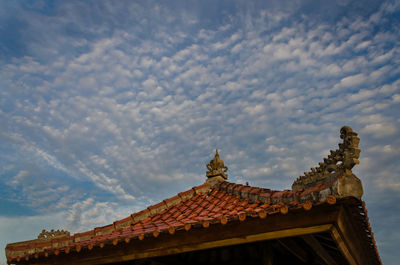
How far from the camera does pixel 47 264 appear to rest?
5.31 meters

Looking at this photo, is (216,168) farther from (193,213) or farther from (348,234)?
(348,234)

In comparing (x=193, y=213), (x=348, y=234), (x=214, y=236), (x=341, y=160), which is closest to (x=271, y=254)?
(x=214, y=236)

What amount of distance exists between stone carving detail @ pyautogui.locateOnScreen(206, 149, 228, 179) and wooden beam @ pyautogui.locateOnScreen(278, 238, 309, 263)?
3115 mm

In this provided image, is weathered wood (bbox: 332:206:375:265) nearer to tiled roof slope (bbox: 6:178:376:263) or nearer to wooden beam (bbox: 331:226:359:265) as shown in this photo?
wooden beam (bbox: 331:226:359:265)

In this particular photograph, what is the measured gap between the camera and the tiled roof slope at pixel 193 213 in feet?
12.1

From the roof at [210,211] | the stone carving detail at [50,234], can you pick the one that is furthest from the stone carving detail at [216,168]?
the stone carving detail at [50,234]

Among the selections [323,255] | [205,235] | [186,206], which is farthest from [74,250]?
[323,255]

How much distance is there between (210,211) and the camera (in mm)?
5820

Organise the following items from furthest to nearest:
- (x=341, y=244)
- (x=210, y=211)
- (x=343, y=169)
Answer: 1. (x=210, y=211)
2. (x=341, y=244)
3. (x=343, y=169)

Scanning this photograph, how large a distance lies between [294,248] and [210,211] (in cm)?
165

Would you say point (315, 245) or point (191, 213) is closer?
point (315, 245)

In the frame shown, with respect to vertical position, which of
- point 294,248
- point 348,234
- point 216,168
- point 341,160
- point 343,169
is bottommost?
point 348,234

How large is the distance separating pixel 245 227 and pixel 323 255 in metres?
1.71

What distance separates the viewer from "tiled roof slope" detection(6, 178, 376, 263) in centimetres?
369
